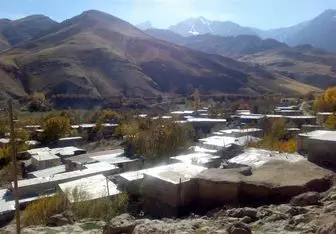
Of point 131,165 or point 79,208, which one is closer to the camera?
point 79,208

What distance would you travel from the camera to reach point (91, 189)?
16.4 metres

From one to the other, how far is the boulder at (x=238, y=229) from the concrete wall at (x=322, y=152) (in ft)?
13.5

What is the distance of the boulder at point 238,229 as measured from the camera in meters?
6.38

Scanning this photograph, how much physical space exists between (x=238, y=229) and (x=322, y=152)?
4.52 metres

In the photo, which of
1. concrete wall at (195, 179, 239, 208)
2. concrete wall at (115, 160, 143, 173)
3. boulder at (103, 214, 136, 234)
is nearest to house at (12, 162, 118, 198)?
concrete wall at (115, 160, 143, 173)

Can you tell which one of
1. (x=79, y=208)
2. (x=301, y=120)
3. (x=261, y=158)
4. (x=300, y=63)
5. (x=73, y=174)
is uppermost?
(x=300, y=63)

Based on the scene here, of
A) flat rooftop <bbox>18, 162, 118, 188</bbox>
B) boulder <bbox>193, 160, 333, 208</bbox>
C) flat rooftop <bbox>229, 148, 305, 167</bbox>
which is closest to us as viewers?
boulder <bbox>193, 160, 333, 208</bbox>

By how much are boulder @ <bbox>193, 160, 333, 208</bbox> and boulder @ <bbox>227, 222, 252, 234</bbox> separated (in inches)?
92.8

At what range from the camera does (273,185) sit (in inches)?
344

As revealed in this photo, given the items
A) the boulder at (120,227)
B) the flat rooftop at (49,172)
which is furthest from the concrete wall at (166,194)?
the flat rooftop at (49,172)

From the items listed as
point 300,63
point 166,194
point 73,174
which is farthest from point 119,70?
point 300,63

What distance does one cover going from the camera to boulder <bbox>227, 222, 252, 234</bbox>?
6.38 meters

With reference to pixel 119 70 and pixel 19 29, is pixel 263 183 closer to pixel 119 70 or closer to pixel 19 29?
pixel 119 70

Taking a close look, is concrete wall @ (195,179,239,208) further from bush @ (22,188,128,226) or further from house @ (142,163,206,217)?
bush @ (22,188,128,226)
